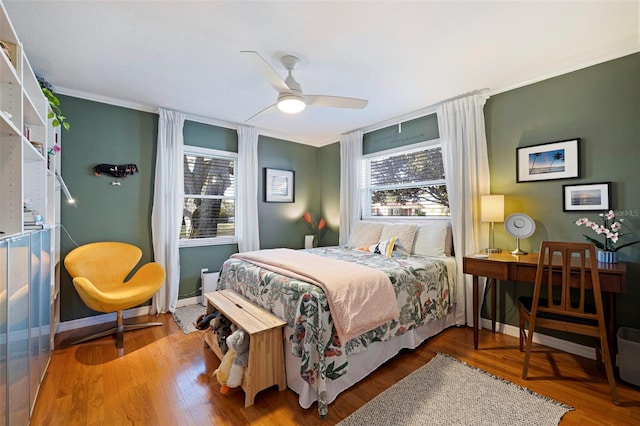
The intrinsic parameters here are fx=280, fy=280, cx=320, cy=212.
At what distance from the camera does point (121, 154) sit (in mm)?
3266

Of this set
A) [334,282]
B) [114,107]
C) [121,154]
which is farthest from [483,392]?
[114,107]

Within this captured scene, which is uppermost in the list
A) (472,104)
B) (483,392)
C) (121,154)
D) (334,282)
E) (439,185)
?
(472,104)

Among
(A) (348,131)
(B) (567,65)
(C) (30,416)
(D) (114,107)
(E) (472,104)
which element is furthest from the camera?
(A) (348,131)

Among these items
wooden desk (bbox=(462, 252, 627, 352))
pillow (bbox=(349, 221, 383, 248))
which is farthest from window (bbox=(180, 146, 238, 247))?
wooden desk (bbox=(462, 252, 627, 352))

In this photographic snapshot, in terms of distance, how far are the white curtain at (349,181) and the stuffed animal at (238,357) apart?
8.72 ft

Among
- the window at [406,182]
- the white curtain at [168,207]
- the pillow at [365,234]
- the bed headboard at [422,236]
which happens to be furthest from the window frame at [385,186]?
the white curtain at [168,207]

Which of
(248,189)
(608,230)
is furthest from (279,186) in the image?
(608,230)

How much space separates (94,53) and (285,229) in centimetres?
316

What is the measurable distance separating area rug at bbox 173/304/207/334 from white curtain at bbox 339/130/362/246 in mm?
2243

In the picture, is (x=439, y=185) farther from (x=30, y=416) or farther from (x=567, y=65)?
(x=30, y=416)

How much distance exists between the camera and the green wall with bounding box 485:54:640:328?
2.23 metres

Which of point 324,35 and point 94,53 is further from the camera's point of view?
point 94,53

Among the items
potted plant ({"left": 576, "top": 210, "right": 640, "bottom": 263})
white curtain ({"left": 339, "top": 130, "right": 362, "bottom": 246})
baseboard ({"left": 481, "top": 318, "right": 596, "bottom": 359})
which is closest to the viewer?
potted plant ({"left": 576, "top": 210, "right": 640, "bottom": 263})

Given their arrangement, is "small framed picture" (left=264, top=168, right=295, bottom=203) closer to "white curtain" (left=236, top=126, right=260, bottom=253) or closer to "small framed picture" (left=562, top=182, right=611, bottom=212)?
"white curtain" (left=236, top=126, right=260, bottom=253)
